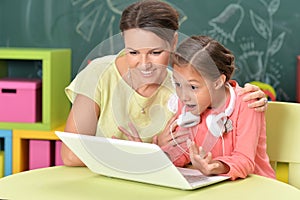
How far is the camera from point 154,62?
126 cm

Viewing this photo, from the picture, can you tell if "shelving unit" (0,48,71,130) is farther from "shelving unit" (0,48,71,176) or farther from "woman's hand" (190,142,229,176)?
"woman's hand" (190,142,229,176)

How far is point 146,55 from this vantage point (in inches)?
49.6

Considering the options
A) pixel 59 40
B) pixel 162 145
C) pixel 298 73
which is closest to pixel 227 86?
pixel 162 145

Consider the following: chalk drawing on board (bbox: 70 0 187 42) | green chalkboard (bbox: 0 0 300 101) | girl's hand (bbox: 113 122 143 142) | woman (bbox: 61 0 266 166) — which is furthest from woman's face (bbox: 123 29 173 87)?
chalk drawing on board (bbox: 70 0 187 42)

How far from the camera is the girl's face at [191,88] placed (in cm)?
133

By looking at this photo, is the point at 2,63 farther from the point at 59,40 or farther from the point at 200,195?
the point at 200,195

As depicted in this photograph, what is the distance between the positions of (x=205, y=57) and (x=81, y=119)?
0.30 m

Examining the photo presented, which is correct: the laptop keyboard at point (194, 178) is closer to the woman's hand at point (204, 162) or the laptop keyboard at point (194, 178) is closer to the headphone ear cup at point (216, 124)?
the woman's hand at point (204, 162)

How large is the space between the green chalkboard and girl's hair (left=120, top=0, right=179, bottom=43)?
4.81ft

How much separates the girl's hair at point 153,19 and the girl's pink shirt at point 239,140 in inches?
6.6

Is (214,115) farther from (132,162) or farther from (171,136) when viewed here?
(132,162)

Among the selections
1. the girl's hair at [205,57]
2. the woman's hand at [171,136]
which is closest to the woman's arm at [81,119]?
the woman's hand at [171,136]

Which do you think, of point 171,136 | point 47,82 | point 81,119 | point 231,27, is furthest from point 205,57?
point 231,27

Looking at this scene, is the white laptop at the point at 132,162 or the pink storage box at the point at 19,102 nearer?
the white laptop at the point at 132,162
